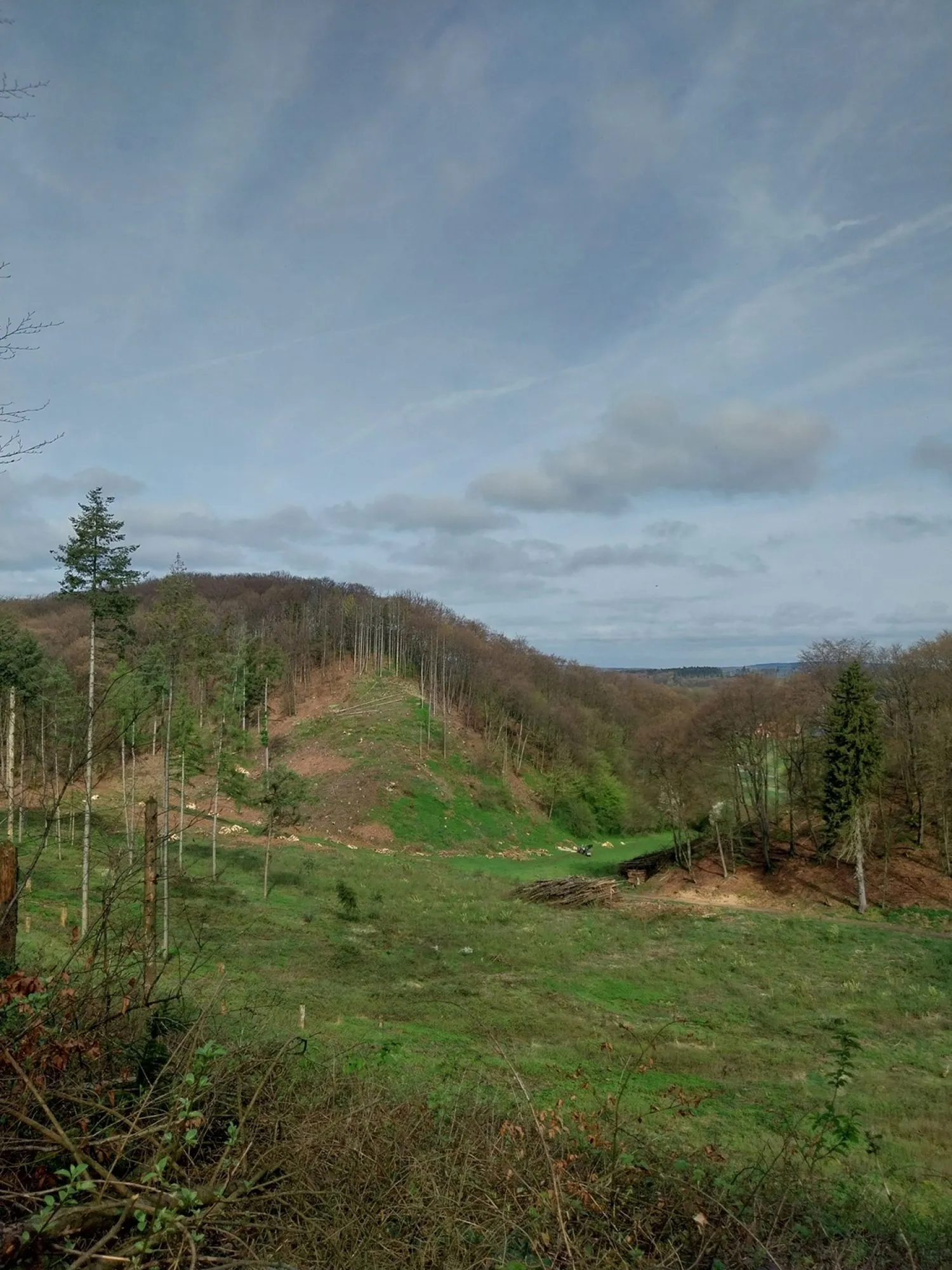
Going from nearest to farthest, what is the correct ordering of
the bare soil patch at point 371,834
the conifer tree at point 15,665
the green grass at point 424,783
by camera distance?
the conifer tree at point 15,665 < the bare soil patch at point 371,834 < the green grass at point 424,783

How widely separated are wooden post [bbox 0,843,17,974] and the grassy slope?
133 cm

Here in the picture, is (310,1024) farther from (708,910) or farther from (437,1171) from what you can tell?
(708,910)

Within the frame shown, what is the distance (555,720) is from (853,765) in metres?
50.7

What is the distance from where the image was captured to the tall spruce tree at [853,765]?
32844 mm

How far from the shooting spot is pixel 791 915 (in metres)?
33.6

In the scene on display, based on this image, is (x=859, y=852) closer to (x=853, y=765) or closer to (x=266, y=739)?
(x=853, y=765)

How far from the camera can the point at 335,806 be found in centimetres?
5650

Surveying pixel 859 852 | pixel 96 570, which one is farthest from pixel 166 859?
pixel 859 852

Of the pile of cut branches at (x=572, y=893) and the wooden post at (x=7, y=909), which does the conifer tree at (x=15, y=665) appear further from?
the wooden post at (x=7, y=909)

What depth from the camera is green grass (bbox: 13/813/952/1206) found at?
11.1 meters

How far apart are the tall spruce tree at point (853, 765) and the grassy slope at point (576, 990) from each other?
430cm

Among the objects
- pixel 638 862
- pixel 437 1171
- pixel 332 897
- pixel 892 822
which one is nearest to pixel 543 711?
pixel 638 862

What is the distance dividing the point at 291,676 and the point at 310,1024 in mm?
74642

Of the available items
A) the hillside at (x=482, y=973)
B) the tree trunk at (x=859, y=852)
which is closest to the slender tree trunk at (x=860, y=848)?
the tree trunk at (x=859, y=852)
